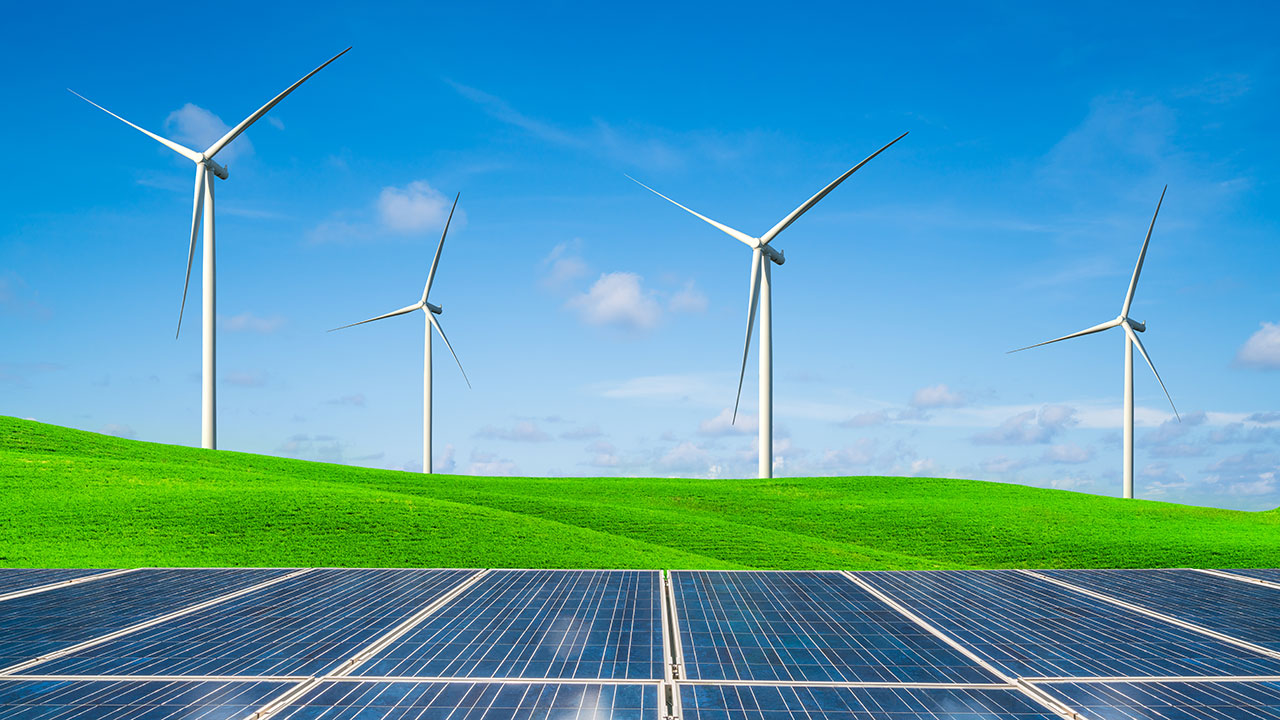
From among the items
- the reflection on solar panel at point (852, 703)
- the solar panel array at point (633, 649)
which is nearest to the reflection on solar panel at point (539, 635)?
the solar panel array at point (633, 649)

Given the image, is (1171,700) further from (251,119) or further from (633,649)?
(251,119)

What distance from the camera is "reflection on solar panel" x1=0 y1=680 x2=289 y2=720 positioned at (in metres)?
6.13

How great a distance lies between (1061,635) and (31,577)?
1534cm

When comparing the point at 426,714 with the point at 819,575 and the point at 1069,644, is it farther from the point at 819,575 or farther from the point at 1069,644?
the point at 819,575

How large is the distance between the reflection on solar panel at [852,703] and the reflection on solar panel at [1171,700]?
491mm

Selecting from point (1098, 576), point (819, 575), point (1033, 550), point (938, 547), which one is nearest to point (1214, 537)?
point (1033, 550)

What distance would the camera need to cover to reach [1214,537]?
33219mm

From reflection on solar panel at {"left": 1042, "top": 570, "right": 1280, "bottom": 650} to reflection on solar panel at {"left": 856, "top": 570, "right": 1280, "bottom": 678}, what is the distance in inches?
25.1

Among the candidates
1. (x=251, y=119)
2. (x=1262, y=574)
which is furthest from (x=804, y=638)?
(x=251, y=119)

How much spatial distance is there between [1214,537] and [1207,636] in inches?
1173

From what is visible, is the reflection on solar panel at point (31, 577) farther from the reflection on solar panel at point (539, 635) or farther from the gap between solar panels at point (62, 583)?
the reflection on solar panel at point (539, 635)

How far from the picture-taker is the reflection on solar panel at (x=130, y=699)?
20.1 feet

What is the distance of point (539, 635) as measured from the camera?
8633mm

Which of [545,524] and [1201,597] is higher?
[1201,597]
